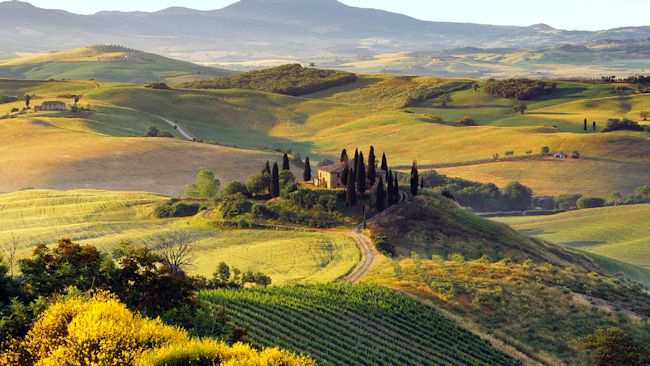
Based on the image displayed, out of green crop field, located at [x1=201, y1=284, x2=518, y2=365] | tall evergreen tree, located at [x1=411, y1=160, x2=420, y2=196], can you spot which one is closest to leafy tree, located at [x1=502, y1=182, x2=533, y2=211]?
tall evergreen tree, located at [x1=411, y1=160, x2=420, y2=196]

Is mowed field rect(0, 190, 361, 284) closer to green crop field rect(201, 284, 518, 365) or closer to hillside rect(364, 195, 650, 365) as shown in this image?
hillside rect(364, 195, 650, 365)

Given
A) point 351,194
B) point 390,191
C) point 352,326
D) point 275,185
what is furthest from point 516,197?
point 352,326

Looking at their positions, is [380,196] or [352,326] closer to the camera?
[352,326]

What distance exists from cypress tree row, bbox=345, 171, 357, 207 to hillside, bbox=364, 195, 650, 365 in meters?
4.85

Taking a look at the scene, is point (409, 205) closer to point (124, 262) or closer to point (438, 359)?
point (438, 359)

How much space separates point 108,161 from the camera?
14262 cm

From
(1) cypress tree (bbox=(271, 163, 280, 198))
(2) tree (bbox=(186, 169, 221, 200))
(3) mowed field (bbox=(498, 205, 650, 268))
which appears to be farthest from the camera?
(2) tree (bbox=(186, 169, 221, 200))

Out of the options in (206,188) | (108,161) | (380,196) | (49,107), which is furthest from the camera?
(49,107)

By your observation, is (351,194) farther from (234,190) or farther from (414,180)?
(234,190)

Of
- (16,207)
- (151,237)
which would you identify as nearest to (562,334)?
(151,237)

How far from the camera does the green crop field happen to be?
40.7m

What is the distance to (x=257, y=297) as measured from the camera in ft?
154

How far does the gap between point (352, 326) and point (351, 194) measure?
37929 millimetres

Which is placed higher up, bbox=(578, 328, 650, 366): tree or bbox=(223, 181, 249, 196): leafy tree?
bbox=(223, 181, 249, 196): leafy tree
